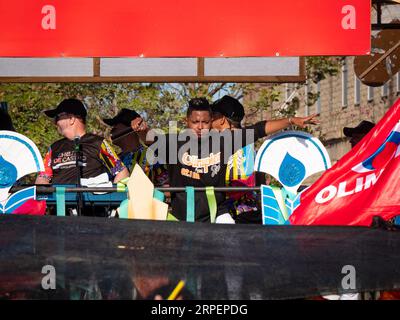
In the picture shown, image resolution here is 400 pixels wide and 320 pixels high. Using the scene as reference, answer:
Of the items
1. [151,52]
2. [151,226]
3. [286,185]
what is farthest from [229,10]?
[151,226]

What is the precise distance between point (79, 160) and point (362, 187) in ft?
7.04

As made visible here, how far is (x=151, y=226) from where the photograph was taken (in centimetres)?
621

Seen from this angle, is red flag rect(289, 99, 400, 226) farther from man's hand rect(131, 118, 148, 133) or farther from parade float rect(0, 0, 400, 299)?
man's hand rect(131, 118, 148, 133)

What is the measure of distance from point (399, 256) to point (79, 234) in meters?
1.82

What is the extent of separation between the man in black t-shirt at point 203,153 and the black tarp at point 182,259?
1083mm

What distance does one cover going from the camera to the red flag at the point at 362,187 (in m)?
6.72

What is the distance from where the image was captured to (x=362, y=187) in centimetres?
688

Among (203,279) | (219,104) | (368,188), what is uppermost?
(219,104)

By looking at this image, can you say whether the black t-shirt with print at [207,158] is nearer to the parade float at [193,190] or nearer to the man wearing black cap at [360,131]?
the parade float at [193,190]

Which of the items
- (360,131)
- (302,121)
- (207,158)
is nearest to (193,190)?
(207,158)

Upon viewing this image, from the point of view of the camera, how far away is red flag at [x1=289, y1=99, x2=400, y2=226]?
6719 millimetres

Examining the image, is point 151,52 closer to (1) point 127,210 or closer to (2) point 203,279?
(1) point 127,210

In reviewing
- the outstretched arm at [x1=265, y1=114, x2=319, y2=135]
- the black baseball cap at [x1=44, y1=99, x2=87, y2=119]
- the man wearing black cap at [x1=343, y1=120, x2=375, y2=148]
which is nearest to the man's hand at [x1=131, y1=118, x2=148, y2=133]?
the black baseball cap at [x1=44, y1=99, x2=87, y2=119]

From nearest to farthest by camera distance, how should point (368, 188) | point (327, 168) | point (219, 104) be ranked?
point (368, 188), point (327, 168), point (219, 104)
